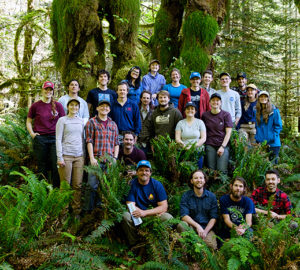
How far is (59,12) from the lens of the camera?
7.71 metres

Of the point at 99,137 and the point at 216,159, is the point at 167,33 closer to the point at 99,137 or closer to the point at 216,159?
the point at 216,159

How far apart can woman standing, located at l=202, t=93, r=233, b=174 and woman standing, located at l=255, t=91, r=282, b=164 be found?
964 millimetres

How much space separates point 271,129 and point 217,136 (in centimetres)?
137

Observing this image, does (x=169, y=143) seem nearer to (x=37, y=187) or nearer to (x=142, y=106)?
(x=142, y=106)

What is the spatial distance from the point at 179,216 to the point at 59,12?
6442 millimetres

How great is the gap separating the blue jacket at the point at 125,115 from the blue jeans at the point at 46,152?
4.10ft

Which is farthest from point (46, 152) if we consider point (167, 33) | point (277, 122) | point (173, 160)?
point (167, 33)

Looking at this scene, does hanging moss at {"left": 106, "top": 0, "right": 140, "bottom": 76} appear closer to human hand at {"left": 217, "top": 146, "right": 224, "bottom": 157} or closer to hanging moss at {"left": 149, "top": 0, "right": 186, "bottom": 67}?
hanging moss at {"left": 149, "top": 0, "right": 186, "bottom": 67}

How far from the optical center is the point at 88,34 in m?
7.59

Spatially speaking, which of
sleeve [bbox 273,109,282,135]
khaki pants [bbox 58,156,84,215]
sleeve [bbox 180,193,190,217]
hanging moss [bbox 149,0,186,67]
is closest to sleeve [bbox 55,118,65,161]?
khaki pants [bbox 58,156,84,215]

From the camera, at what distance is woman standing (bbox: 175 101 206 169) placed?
534 cm

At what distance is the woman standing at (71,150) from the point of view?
15.0 ft

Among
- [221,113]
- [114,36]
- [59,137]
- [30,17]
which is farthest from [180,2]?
[59,137]

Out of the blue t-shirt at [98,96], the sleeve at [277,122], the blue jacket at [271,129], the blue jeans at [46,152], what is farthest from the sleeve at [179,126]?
the blue jeans at [46,152]
